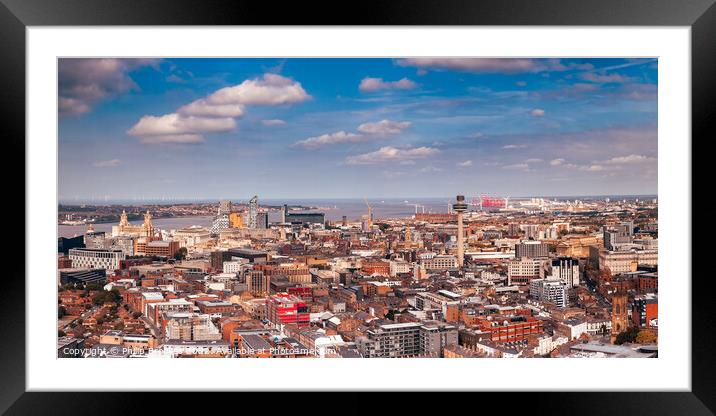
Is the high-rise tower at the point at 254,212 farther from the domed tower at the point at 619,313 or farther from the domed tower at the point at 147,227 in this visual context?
the domed tower at the point at 619,313

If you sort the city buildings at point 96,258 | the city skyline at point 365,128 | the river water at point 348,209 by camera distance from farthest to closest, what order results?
the city skyline at point 365,128 → the river water at point 348,209 → the city buildings at point 96,258

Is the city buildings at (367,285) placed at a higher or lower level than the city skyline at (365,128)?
lower

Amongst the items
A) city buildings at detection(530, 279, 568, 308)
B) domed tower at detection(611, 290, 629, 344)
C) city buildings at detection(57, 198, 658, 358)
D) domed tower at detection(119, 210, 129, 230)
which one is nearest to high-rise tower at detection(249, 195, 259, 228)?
city buildings at detection(57, 198, 658, 358)

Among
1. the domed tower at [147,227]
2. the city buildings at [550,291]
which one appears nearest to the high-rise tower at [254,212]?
the domed tower at [147,227]

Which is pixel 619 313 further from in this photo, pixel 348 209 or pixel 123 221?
pixel 123 221

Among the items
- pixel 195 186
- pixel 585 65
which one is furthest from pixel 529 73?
pixel 195 186

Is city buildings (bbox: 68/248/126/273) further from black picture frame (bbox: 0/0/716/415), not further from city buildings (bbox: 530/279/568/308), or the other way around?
city buildings (bbox: 530/279/568/308)

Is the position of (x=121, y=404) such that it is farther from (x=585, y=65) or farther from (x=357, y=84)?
(x=585, y=65)
